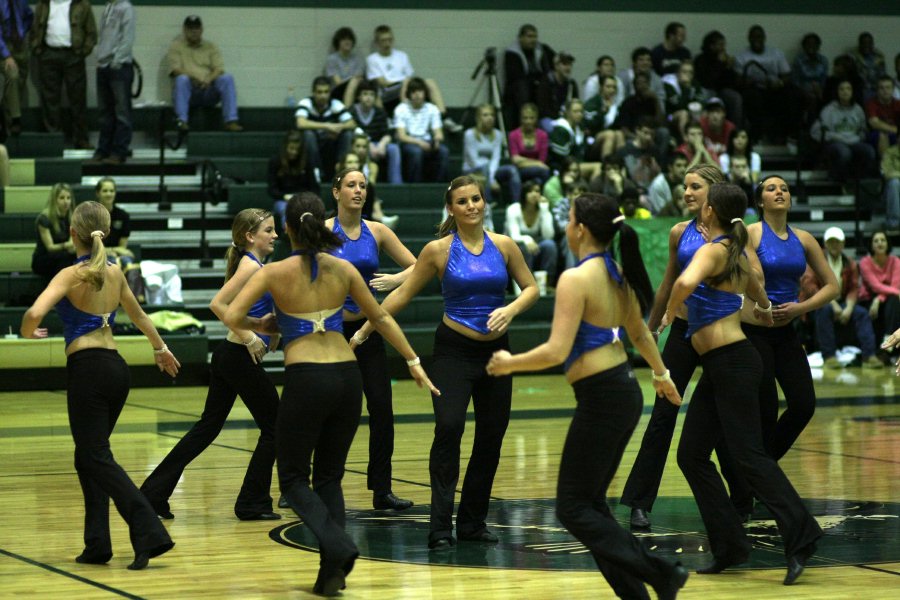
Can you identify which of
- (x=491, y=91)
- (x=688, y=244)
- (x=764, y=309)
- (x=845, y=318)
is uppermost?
(x=491, y=91)

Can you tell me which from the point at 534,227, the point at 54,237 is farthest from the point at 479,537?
the point at 534,227

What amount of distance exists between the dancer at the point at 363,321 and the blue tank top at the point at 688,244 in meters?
1.41

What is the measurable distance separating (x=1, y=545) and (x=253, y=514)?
1268 mm

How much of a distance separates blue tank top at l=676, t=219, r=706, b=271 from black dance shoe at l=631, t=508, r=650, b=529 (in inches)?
47.8

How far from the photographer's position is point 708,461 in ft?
20.0

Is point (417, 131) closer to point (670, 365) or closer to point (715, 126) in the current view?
point (715, 126)

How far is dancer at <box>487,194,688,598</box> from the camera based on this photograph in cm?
503

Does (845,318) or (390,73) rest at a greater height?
(390,73)

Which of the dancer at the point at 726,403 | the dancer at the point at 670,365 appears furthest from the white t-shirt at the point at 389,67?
the dancer at the point at 726,403

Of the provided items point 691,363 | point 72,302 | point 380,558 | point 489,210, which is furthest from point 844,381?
point 72,302

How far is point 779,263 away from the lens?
281 inches

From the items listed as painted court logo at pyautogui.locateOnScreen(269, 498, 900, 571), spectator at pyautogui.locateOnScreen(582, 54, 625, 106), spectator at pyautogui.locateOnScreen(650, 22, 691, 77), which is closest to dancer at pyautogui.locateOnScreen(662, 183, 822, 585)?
painted court logo at pyautogui.locateOnScreen(269, 498, 900, 571)

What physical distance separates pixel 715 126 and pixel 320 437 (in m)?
12.8

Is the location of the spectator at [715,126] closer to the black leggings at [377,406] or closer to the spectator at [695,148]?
the spectator at [695,148]
